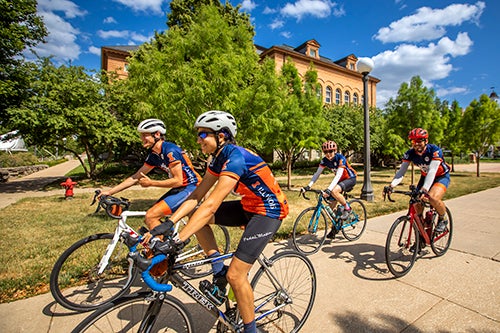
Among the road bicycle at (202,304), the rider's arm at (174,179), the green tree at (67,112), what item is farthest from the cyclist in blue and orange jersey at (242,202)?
the green tree at (67,112)

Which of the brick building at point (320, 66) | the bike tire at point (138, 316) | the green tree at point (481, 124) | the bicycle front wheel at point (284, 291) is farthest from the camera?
the brick building at point (320, 66)

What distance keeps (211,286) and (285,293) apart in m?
0.81

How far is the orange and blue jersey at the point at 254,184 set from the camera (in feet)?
7.27

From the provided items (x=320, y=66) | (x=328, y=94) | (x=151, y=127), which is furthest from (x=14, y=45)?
(x=328, y=94)

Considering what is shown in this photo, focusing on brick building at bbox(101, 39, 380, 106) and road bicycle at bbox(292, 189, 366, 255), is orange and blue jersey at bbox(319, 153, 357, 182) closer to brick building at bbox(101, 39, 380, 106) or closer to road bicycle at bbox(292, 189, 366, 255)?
road bicycle at bbox(292, 189, 366, 255)

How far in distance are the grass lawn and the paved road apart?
0.63 meters

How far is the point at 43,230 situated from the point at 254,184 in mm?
6248

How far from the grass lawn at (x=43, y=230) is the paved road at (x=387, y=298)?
63 cm

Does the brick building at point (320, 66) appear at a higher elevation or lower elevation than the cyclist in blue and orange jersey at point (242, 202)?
higher

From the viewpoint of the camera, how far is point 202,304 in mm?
2064

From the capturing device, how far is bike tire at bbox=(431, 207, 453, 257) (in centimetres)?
420

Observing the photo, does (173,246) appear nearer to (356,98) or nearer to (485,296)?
(485,296)

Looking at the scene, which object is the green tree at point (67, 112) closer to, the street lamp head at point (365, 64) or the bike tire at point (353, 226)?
the street lamp head at point (365, 64)

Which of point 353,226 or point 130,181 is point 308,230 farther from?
point 130,181
